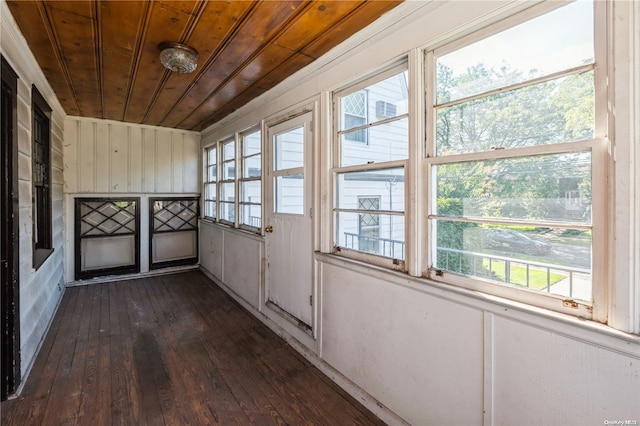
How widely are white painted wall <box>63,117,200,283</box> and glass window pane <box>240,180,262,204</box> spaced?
6.44 ft

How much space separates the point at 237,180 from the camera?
153 inches

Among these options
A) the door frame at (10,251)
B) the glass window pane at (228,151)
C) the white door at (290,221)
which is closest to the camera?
the door frame at (10,251)

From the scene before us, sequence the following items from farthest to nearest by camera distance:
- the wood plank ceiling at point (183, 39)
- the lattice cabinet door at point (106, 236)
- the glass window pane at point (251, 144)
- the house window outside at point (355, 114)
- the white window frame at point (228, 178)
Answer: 1. the lattice cabinet door at point (106, 236)
2. the white window frame at point (228, 178)
3. the glass window pane at point (251, 144)
4. the house window outside at point (355, 114)
5. the wood plank ceiling at point (183, 39)

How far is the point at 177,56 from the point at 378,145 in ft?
5.29

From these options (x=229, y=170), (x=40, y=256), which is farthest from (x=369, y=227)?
(x=40, y=256)

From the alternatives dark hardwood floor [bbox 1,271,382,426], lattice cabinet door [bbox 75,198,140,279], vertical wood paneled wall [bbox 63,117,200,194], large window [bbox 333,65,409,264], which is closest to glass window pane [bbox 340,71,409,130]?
large window [bbox 333,65,409,264]

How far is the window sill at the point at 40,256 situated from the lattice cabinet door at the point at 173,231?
5.77ft

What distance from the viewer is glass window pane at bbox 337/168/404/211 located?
1.85 metres

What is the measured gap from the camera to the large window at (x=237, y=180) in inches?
140

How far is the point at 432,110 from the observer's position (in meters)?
1.62

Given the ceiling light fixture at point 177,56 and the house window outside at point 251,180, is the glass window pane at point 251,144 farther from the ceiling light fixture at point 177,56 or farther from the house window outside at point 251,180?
the ceiling light fixture at point 177,56

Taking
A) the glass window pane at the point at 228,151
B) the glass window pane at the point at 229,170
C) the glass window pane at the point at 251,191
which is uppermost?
the glass window pane at the point at 228,151

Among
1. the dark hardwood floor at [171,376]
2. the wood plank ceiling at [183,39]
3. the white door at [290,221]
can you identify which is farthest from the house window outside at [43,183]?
the white door at [290,221]

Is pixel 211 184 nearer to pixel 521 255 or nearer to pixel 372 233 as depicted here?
pixel 372 233
